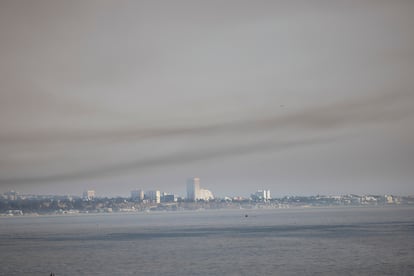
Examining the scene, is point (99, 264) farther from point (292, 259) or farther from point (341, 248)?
point (341, 248)

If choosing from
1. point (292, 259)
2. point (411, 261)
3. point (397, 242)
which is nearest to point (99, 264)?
point (292, 259)

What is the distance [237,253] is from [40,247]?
169ft

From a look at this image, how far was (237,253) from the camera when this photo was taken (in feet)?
379

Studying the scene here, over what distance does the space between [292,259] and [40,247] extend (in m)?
65.9

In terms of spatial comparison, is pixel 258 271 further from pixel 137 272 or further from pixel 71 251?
pixel 71 251

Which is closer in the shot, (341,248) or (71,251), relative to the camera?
(341,248)

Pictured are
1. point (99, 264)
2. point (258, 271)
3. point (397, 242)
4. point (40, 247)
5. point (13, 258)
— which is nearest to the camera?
point (258, 271)

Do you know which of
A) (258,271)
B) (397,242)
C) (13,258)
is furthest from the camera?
(397,242)

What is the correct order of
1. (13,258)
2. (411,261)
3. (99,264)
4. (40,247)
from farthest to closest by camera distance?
(40,247), (13,258), (99,264), (411,261)

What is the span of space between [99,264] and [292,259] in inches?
1280

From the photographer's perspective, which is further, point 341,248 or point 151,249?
point 151,249

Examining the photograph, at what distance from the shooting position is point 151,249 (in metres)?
129

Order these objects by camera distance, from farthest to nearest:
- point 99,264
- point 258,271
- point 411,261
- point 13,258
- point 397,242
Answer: point 397,242 < point 13,258 < point 99,264 < point 411,261 < point 258,271

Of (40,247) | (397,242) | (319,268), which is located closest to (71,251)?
(40,247)
